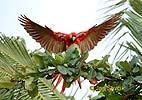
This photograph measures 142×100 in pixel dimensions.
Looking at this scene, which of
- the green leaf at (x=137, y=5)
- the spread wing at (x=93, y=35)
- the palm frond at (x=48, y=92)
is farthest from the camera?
the palm frond at (x=48, y=92)

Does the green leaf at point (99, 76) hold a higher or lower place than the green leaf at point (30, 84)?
lower

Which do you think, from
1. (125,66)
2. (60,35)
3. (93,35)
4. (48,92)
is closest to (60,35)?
(60,35)

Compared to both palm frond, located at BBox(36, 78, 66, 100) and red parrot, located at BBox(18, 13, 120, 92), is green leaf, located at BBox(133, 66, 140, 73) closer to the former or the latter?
red parrot, located at BBox(18, 13, 120, 92)

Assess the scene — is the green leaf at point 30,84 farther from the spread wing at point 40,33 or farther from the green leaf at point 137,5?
the spread wing at point 40,33

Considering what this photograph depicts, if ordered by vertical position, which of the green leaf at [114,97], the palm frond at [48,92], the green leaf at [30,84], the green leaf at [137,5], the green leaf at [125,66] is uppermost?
the green leaf at [137,5]

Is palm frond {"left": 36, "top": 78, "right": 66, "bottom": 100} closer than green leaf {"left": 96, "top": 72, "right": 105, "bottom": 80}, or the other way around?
green leaf {"left": 96, "top": 72, "right": 105, "bottom": 80}

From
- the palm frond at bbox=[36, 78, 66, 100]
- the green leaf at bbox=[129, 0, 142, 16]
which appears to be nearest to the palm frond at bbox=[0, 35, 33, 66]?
the green leaf at bbox=[129, 0, 142, 16]

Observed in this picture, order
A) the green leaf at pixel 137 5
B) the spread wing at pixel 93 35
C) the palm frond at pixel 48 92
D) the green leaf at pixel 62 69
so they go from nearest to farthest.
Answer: the green leaf at pixel 62 69 → the green leaf at pixel 137 5 → the spread wing at pixel 93 35 → the palm frond at pixel 48 92

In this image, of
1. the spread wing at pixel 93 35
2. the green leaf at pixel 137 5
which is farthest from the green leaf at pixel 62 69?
the spread wing at pixel 93 35

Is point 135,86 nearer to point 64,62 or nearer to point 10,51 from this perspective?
point 64,62

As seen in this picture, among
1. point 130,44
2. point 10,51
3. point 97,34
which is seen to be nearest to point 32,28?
point 97,34

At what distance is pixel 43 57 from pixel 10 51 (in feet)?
0.81

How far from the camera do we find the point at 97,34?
144 centimetres

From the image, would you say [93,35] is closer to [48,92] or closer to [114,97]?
[48,92]
